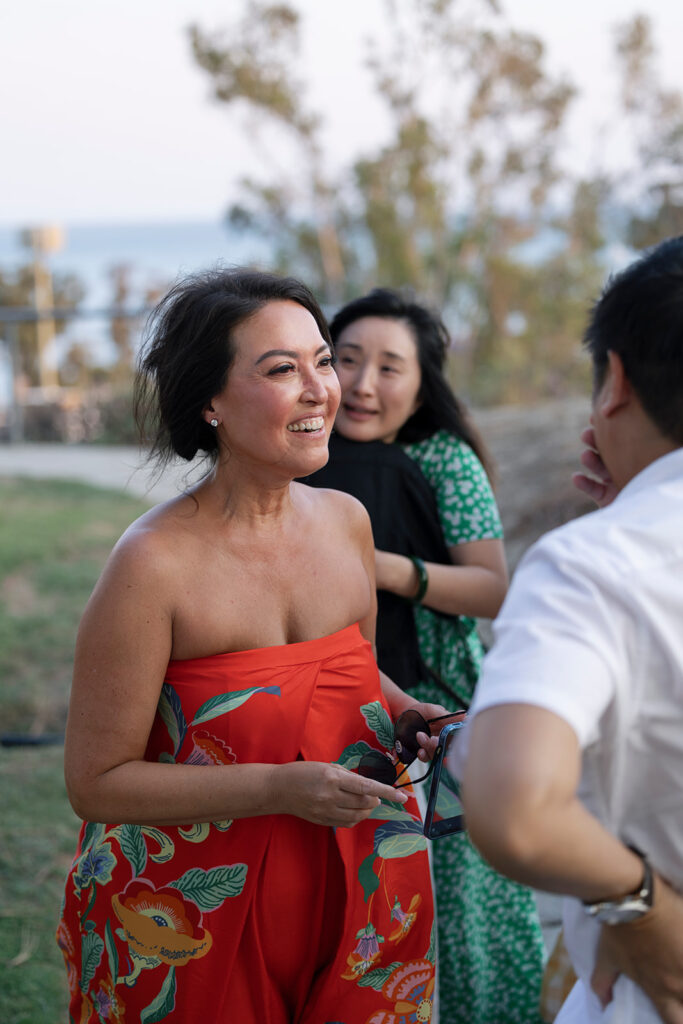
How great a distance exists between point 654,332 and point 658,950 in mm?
720

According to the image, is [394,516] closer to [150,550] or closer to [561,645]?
[150,550]

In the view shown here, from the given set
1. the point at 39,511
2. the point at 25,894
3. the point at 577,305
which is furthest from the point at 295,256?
the point at 25,894

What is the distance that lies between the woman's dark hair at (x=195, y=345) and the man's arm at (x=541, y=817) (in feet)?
3.32

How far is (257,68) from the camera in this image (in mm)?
12734

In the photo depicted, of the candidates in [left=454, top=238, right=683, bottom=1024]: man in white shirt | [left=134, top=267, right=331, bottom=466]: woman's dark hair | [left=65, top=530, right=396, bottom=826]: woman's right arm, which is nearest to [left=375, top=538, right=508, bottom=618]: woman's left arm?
[left=134, top=267, right=331, bottom=466]: woman's dark hair

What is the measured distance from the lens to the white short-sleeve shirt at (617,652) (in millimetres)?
979

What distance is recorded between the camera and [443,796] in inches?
65.9

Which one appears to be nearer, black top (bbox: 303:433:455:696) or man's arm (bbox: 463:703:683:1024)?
man's arm (bbox: 463:703:683:1024)

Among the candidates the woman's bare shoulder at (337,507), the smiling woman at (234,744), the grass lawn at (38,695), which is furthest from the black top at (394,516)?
the grass lawn at (38,695)

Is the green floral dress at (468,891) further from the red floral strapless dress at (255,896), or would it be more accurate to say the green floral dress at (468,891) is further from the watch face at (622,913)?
the watch face at (622,913)

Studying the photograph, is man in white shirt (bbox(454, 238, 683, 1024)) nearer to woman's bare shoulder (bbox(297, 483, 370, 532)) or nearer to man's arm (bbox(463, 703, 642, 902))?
man's arm (bbox(463, 703, 642, 902))

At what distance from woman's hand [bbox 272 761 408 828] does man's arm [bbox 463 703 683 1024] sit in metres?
0.54

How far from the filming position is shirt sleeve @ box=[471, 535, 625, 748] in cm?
97

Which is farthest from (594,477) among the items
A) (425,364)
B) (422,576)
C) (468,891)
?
(468,891)
